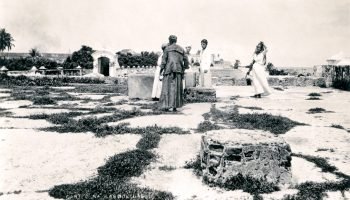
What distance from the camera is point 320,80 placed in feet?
68.6

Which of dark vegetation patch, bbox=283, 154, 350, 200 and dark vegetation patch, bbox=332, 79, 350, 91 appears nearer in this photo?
dark vegetation patch, bbox=283, 154, 350, 200

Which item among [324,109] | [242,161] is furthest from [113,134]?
[324,109]

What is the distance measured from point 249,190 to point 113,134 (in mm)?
3106

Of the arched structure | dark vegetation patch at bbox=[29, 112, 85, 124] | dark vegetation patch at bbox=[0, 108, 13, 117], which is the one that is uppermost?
the arched structure

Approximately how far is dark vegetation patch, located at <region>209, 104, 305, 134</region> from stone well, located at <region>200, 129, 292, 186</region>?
2.69 meters

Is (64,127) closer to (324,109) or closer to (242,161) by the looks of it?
(242,161)

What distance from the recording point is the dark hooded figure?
30.3 ft

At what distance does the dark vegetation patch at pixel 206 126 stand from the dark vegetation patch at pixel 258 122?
37 cm

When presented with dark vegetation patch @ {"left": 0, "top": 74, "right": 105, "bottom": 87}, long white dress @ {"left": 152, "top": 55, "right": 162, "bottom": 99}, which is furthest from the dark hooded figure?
dark vegetation patch @ {"left": 0, "top": 74, "right": 105, "bottom": 87}

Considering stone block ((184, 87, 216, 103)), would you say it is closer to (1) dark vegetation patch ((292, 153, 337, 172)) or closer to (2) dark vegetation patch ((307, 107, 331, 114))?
(2) dark vegetation patch ((307, 107, 331, 114))

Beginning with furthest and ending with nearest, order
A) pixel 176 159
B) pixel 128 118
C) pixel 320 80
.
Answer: pixel 320 80, pixel 128 118, pixel 176 159

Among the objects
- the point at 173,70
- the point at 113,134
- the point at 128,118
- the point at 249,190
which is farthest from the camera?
the point at 173,70

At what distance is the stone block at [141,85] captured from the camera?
12219mm

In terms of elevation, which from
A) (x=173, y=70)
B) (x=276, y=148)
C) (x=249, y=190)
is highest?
(x=173, y=70)
